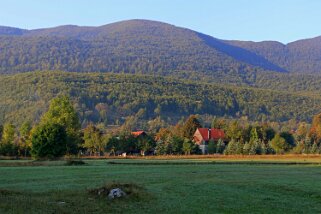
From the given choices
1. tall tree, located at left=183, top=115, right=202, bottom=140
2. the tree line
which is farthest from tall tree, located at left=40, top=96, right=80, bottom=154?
tall tree, located at left=183, top=115, right=202, bottom=140

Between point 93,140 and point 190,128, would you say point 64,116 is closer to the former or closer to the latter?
point 93,140

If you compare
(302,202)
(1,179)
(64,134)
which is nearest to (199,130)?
(64,134)

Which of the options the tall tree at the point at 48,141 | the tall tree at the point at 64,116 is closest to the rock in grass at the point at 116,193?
the tall tree at the point at 48,141

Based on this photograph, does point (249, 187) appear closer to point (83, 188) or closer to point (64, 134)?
point (83, 188)

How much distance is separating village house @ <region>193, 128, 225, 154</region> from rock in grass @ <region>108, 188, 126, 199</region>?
117 metres

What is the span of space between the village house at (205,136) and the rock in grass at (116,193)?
383 feet

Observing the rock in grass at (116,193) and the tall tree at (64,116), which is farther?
the tall tree at (64,116)

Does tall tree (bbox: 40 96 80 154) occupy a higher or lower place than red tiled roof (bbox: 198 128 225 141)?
higher

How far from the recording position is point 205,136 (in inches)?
5871

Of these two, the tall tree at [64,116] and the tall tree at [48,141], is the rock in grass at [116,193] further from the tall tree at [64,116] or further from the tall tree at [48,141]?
the tall tree at [64,116]

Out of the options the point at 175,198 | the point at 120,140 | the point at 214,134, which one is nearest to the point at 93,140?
the point at 120,140

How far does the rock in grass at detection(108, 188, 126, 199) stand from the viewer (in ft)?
87.7

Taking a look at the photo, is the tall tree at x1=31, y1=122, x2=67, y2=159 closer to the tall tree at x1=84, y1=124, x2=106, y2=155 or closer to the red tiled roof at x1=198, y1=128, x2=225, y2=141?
the tall tree at x1=84, y1=124, x2=106, y2=155

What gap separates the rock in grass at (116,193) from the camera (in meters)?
26.7
